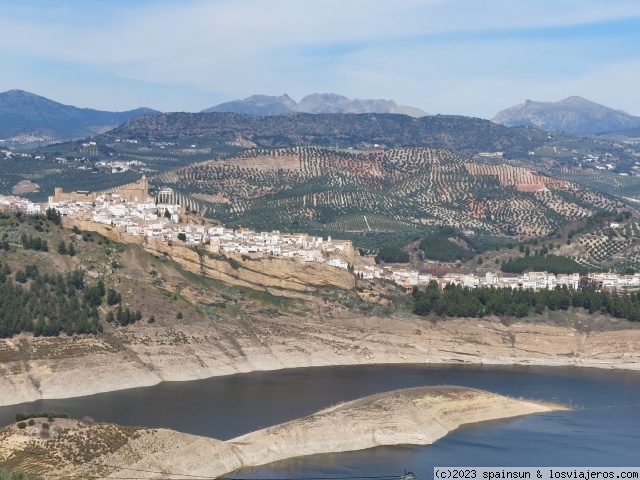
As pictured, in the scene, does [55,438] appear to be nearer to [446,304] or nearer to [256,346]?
[256,346]

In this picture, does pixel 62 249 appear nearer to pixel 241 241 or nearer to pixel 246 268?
pixel 246 268

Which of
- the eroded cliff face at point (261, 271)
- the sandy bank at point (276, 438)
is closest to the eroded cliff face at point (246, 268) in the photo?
the eroded cliff face at point (261, 271)

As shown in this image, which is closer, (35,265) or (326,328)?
(35,265)

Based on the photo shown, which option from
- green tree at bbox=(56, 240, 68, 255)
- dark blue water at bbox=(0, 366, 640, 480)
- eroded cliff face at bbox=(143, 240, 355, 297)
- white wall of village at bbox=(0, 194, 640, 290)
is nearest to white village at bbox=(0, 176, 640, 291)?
white wall of village at bbox=(0, 194, 640, 290)

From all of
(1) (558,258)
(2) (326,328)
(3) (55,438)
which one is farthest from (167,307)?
(1) (558,258)

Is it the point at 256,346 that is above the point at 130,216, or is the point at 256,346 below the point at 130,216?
below

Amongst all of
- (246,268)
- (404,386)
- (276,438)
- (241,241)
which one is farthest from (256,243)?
(276,438)

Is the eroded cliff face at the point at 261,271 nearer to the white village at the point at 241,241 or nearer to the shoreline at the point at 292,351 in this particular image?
the white village at the point at 241,241
